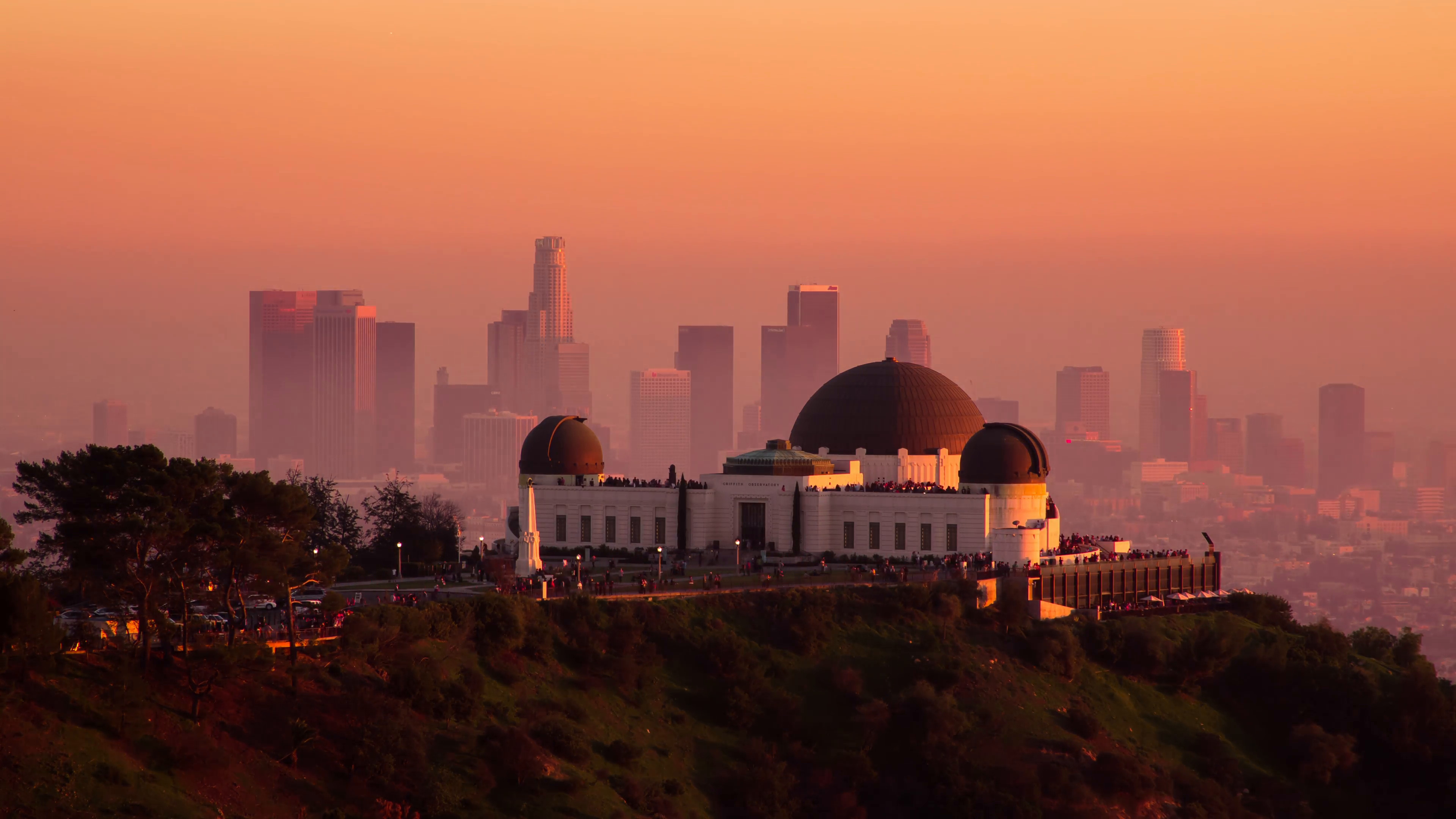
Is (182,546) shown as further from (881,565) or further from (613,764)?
(881,565)

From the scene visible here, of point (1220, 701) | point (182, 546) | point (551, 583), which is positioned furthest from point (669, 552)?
point (182, 546)

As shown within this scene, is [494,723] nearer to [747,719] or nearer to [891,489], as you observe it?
[747,719]

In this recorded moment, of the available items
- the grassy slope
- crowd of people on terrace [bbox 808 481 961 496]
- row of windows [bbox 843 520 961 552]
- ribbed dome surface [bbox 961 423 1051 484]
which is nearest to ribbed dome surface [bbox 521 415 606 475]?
crowd of people on terrace [bbox 808 481 961 496]

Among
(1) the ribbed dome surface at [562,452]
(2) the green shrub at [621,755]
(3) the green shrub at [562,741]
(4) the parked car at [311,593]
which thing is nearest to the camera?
(3) the green shrub at [562,741]

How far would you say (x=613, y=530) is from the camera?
105 m

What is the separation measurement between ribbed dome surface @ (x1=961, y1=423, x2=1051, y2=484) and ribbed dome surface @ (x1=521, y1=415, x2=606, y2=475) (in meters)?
19.7

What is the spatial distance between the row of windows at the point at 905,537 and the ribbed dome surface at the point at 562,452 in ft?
48.3

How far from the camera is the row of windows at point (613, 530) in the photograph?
342 ft

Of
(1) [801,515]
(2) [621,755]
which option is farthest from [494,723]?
(1) [801,515]

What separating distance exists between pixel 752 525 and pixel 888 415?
43.3ft

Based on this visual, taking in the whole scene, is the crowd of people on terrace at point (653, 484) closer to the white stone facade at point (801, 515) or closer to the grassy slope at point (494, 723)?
the white stone facade at point (801, 515)

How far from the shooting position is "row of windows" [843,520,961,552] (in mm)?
99812

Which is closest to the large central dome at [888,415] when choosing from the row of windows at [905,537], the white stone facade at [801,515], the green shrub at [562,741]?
the white stone facade at [801,515]

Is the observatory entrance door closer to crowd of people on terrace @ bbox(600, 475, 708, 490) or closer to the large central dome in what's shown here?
crowd of people on terrace @ bbox(600, 475, 708, 490)
